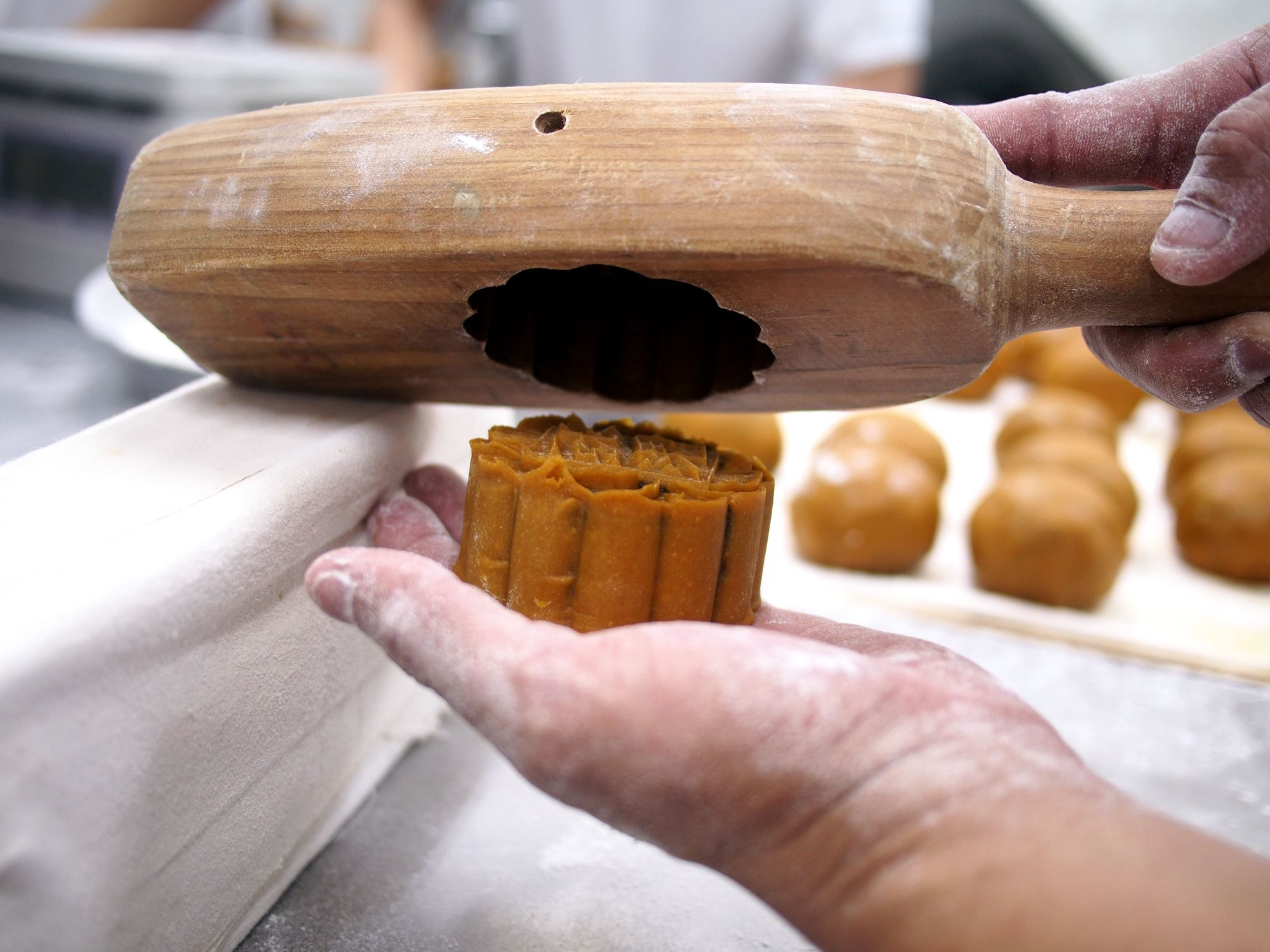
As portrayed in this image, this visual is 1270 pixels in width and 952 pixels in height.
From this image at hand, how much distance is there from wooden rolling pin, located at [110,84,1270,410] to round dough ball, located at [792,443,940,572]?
645 millimetres

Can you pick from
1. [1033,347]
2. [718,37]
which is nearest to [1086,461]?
[1033,347]

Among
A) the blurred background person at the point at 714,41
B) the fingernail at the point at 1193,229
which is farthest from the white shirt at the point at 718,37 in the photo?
the fingernail at the point at 1193,229

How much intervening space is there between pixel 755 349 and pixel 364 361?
35cm

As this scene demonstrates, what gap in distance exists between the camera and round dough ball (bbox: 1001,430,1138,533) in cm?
155

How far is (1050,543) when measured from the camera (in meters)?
1.42

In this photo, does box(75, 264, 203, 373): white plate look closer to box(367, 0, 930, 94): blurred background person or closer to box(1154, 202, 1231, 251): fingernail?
box(1154, 202, 1231, 251): fingernail

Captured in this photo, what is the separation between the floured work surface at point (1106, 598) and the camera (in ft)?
4.50

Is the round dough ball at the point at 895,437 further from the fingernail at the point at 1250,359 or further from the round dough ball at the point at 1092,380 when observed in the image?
the fingernail at the point at 1250,359

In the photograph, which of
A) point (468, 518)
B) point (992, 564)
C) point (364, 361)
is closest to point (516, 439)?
point (468, 518)

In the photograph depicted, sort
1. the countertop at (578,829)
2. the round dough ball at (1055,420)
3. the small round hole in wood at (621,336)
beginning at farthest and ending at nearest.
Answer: the round dough ball at (1055,420), the small round hole in wood at (621,336), the countertop at (578,829)

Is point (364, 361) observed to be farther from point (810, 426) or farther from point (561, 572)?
point (810, 426)

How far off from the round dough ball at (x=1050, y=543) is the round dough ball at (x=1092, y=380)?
2.14ft

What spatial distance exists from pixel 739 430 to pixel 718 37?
1722 mm

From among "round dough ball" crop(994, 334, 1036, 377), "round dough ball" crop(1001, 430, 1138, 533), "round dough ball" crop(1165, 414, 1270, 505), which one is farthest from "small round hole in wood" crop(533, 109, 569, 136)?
"round dough ball" crop(994, 334, 1036, 377)
